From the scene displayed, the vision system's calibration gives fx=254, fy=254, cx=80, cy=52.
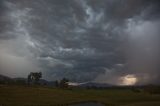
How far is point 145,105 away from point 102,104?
79.7 ft

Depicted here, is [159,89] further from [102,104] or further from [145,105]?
[145,105]

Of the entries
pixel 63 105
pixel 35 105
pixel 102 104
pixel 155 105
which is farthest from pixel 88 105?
pixel 155 105

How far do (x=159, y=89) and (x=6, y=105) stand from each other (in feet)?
420

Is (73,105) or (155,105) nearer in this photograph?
(155,105)

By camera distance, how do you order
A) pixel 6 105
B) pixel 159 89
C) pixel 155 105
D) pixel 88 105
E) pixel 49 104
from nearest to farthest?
pixel 155 105
pixel 6 105
pixel 49 104
pixel 88 105
pixel 159 89

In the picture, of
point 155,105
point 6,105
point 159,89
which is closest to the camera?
point 155,105

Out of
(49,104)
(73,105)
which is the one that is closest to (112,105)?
(73,105)

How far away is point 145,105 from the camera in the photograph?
3041 inches

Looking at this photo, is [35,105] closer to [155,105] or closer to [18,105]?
[18,105]

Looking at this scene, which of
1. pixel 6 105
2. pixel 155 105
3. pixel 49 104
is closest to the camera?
pixel 155 105

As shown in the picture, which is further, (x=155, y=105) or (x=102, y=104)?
(x=102, y=104)

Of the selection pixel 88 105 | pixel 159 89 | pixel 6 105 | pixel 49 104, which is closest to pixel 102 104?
pixel 88 105

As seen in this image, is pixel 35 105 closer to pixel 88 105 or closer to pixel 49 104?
pixel 49 104

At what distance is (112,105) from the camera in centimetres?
9112
